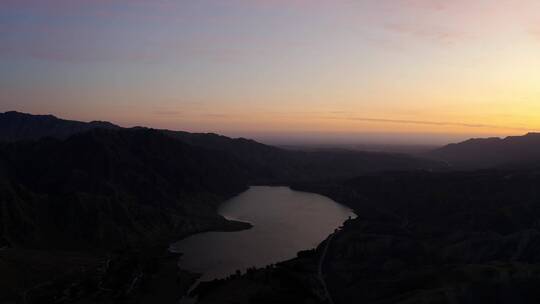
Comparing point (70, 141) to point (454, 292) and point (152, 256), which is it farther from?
point (454, 292)

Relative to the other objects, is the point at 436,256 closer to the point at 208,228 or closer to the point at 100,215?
the point at 208,228

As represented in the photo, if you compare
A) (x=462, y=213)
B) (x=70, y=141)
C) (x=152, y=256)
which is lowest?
(x=152, y=256)

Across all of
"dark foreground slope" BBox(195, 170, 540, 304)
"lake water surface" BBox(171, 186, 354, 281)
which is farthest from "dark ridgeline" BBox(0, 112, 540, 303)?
"lake water surface" BBox(171, 186, 354, 281)

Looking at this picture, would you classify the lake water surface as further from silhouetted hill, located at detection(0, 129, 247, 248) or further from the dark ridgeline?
silhouetted hill, located at detection(0, 129, 247, 248)

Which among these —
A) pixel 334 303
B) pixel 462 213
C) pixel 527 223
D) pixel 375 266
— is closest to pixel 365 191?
pixel 462 213

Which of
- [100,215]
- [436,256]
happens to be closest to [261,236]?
[100,215]

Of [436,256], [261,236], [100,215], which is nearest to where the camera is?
[436,256]
